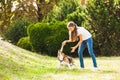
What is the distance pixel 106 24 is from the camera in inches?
1100

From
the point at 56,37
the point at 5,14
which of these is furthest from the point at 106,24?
the point at 5,14

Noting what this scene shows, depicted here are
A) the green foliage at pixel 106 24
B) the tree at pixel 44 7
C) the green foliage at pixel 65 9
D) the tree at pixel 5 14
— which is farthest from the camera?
the tree at pixel 5 14

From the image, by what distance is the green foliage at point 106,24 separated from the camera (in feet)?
91.2

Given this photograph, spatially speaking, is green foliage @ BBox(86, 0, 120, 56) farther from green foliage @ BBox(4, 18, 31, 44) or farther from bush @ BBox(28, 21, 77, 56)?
green foliage @ BBox(4, 18, 31, 44)

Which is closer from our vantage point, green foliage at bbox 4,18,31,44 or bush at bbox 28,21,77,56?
bush at bbox 28,21,77,56

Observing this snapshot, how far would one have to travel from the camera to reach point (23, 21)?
3862cm

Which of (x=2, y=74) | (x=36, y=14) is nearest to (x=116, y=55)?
(x=2, y=74)

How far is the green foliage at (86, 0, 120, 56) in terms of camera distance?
27797 mm

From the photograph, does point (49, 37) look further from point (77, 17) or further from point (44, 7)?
point (44, 7)

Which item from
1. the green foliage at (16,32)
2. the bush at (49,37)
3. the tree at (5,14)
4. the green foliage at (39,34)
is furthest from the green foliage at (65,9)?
the tree at (5,14)

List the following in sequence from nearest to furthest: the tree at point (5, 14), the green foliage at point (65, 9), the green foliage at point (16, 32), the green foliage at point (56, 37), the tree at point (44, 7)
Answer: the green foliage at point (56, 37)
the green foliage at point (65, 9)
the green foliage at point (16, 32)
the tree at point (44, 7)
the tree at point (5, 14)

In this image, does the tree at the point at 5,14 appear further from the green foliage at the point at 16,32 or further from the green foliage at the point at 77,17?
the green foliage at the point at 77,17

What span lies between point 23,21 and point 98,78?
2610cm

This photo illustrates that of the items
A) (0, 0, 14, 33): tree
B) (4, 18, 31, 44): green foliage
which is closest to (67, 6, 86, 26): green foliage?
(4, 18, 31, 44): green foliage
